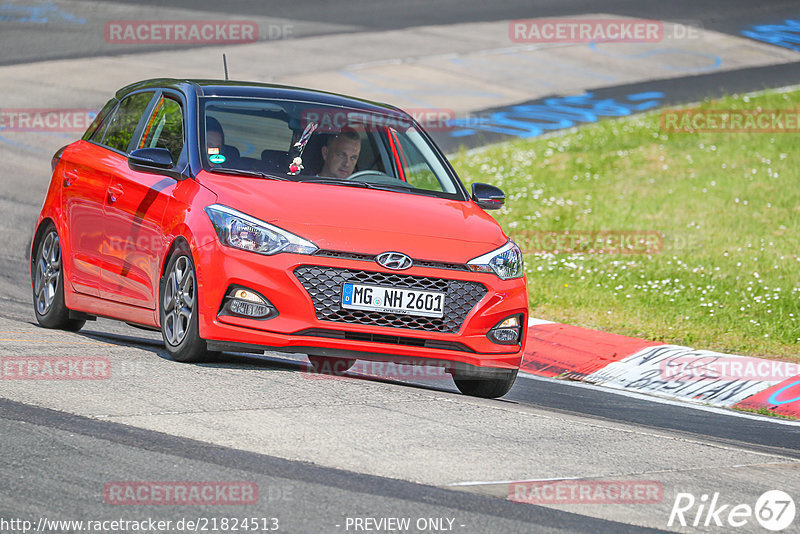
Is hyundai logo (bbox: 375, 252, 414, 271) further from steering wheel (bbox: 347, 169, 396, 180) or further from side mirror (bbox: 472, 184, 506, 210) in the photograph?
side mirror (bbox: 472, 184, 506, 210)

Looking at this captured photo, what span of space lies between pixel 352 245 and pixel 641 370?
3.51 m

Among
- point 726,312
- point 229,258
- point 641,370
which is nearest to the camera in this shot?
point 229,258

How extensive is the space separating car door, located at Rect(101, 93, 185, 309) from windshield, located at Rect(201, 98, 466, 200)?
0.29 metres

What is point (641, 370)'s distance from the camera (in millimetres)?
9961

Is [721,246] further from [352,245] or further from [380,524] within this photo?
[380,524]

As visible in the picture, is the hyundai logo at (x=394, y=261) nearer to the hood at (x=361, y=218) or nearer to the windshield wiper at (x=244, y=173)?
the hood at (x=361, y=218)

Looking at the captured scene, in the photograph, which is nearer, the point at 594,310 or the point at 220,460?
the point at 220,460

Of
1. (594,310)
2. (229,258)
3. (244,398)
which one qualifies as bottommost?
(594,310)

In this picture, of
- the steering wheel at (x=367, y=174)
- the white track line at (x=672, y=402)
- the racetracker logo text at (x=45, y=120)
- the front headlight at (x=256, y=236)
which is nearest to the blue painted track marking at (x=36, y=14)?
the racetracker logo text at (x=45, y=120)

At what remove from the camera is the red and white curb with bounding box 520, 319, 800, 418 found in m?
9.28

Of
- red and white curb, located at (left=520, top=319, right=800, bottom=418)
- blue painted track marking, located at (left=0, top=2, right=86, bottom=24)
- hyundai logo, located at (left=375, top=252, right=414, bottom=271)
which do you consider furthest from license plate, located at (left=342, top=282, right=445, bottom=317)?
blue painted track marking, located at (left=0, top=2, right=86, bottom=24)

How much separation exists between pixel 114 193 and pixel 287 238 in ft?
6.02

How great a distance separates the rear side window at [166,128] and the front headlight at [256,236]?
109cm

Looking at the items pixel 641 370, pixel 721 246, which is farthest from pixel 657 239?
pixel 641 370
